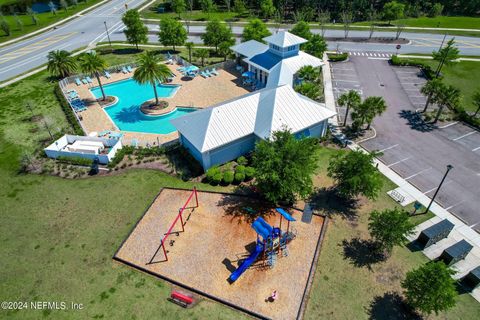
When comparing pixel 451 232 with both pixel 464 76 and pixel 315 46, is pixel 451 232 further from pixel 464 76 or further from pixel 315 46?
pixel 464 76

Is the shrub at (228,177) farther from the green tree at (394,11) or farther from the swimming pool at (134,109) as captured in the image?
the green tree at (394,11)

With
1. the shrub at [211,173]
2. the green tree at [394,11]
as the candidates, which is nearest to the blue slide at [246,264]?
the shrub at [211,173]

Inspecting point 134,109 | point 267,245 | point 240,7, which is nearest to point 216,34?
point 134,109

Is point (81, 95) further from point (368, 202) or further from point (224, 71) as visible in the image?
point (368, 202)

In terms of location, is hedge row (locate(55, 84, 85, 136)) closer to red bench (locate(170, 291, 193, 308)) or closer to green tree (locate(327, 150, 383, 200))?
red bench (locate(170, 291, 193, 308))

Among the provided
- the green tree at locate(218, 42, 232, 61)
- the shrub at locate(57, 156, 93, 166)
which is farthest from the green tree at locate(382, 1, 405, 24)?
the shrub at locate(57, 156, 93, 166)

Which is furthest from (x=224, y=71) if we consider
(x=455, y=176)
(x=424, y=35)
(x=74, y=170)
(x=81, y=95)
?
(x=424, y=35)
